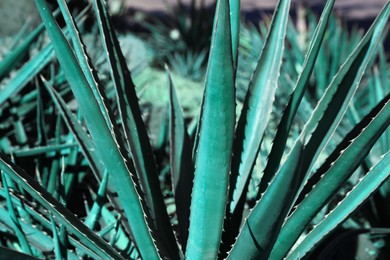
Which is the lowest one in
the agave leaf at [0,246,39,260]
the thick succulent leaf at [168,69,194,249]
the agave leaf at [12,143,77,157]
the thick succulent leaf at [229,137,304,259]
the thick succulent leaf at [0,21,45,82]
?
the agave leaf at [0,246,39,260]

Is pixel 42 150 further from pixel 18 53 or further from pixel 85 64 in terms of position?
pixel 85 64

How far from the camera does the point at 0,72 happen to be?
5.55 ft

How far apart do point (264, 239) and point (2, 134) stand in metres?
1.04

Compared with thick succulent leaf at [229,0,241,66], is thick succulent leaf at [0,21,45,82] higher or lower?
higher

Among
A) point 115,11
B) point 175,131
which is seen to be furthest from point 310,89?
point 115,11

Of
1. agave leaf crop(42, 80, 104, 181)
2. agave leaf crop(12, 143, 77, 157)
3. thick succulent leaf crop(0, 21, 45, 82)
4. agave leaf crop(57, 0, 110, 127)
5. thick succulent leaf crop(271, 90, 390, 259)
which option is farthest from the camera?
thick succulent leaf crop(0, 21, 45, 82)

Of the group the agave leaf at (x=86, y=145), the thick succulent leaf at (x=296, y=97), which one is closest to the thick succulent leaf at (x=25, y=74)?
the agave leaf at (x=86, y=145)

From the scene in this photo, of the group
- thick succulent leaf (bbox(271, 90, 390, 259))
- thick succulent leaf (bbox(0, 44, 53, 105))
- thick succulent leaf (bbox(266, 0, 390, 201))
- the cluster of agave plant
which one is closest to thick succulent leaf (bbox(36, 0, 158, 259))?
the cluster of agave plant

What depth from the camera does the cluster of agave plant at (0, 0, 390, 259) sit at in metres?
0.89

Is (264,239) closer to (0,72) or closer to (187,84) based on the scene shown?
(0,72)

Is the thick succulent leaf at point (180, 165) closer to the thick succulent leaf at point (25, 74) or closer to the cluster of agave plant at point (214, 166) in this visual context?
the cluster of agave plant at point (214, 166)

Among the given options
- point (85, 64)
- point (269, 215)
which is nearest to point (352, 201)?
point (269, 215)

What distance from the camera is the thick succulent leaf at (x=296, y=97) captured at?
1.09 m

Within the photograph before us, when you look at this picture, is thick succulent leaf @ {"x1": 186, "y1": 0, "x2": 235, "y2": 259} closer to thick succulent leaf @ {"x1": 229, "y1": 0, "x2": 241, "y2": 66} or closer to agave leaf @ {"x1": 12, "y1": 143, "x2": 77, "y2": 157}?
thick succulent leaf @ {"x1": 229, "y1": 0, "x2": 241, "y2": 66}
